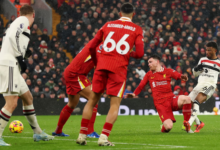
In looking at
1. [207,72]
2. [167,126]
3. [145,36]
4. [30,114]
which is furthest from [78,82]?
[145,36]

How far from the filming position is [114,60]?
5742 mm

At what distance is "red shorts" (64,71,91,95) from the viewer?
24.4ft

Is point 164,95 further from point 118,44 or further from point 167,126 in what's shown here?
point 118,44

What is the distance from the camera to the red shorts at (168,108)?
27.5ft

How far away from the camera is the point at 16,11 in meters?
19.3

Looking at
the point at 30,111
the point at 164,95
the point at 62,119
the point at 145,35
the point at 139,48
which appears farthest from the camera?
the point at 145,35

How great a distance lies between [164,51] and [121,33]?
13.2 m

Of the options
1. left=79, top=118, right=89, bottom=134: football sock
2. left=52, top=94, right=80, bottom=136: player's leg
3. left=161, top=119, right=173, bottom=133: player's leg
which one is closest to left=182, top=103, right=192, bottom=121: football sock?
left=161, top=119, right=173, bottom=133: player's leg

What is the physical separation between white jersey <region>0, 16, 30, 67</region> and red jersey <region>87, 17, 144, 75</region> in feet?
3.92

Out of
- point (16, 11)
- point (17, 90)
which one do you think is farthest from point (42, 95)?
point (17, 90)

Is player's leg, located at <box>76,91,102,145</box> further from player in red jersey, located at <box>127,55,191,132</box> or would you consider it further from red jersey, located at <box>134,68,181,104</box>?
red jersey, located at <box>134,68,181,104</box>

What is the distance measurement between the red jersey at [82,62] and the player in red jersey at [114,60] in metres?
1.49

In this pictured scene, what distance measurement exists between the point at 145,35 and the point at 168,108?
37.3 feet

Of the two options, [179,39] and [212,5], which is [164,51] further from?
[212,5]
